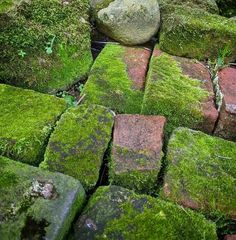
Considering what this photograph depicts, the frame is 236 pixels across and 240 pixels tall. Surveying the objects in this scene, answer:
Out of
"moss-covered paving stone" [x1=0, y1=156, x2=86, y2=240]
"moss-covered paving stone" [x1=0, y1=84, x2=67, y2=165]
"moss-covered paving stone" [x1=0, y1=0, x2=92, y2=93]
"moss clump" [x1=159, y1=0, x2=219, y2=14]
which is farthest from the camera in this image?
"moss clump" [x1=159, y1=0, x2=219, y2=14]

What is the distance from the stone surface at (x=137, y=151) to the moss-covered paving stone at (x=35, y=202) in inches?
11.2

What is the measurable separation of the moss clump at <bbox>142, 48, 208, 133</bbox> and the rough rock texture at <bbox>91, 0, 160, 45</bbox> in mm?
491

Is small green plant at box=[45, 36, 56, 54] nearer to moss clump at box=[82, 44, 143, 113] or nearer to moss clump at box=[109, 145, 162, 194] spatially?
moss clump at box=[82, 44, 143, 113]

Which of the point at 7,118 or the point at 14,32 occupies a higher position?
the point at 14,32

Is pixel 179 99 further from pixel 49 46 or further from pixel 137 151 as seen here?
pixel 49 46

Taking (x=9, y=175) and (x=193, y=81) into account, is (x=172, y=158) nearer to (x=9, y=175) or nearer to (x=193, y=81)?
(x=193, y=81)

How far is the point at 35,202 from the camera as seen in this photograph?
6.10ft

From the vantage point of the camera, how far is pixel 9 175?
1959mm

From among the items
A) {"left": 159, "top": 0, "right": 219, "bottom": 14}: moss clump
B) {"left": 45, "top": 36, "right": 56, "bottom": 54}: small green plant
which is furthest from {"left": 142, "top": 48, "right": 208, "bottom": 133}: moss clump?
{"left": 159, "top": 0, "right": 219, "bottom": 14}: moss clump

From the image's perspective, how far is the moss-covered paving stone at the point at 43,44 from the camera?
2.72 meters

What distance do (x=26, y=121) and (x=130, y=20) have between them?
1.22 metres

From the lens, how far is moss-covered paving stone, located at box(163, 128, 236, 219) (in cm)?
207

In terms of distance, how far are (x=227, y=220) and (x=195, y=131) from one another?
61cm

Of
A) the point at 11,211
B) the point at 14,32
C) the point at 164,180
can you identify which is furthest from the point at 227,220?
the point at 14,32
